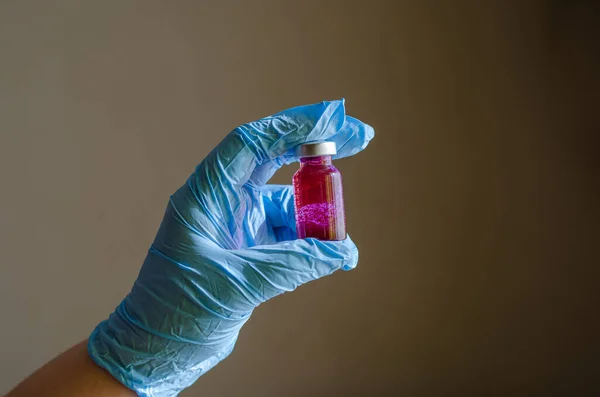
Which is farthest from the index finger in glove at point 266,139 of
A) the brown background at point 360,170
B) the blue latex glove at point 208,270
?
the brown background at point 360,170

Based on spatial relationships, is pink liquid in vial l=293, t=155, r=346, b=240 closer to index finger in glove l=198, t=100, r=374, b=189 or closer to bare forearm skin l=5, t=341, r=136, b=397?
index finger in glove l=198, t=100, r=374, b=189

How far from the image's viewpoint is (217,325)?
3.01ft

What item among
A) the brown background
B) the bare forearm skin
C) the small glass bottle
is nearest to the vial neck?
the small glass bottle

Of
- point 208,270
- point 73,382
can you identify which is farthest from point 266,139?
point 73,382

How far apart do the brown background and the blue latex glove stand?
73cm

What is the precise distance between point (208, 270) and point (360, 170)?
93cm

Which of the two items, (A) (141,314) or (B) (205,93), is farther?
(B) (205,93)

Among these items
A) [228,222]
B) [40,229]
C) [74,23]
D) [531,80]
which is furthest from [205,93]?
[531,80]

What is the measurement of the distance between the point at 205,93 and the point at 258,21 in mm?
301

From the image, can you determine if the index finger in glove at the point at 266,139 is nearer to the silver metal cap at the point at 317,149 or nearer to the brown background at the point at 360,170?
the silver metal cap at the point at 317,149

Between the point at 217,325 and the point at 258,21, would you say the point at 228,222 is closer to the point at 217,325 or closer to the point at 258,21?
the point at 217,325

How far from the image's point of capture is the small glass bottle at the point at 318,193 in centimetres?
91

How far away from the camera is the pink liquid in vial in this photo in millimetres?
917

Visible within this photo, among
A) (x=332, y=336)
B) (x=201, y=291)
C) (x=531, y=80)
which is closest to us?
(x=201, y=291)
